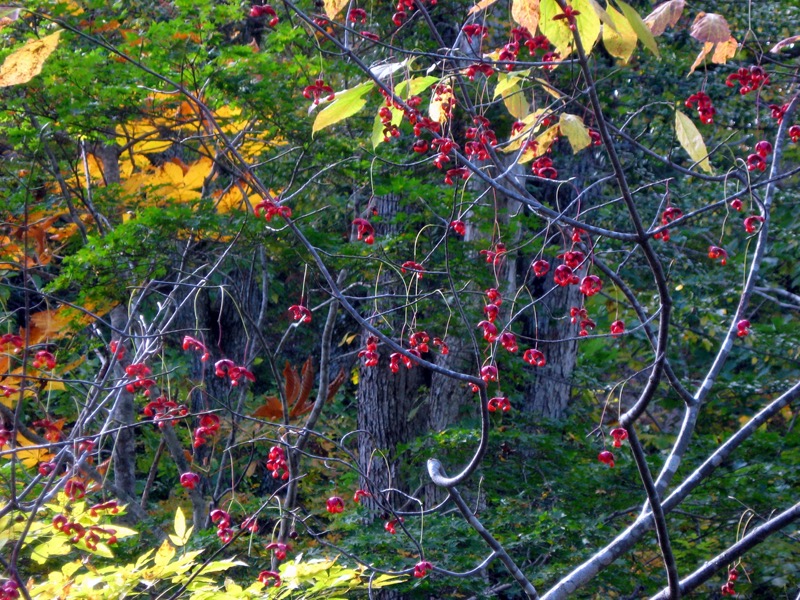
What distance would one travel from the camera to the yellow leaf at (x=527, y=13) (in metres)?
1.58

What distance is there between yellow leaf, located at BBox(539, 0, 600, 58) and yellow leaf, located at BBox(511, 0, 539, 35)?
0.04 ft

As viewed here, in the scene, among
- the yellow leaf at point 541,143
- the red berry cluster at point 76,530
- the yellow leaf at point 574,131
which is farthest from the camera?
the red berry cluster at point 76,530

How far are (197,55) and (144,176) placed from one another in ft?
3.93

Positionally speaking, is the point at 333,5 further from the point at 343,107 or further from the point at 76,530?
the point at 76,530

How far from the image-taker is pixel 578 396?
7.21 meters

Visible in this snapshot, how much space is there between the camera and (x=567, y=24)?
1532 millimetres

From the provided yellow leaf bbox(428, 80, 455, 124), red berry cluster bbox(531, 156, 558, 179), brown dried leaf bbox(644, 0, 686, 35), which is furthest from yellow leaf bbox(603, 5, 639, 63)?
red berry cluster bbox(531, 156, 558, 179)

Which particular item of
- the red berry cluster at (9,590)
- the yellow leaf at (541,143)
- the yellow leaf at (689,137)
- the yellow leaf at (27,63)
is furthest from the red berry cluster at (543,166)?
the red berry cluster at (9,590)

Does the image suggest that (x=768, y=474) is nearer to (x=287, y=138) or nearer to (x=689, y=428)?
(x=689, y=428)

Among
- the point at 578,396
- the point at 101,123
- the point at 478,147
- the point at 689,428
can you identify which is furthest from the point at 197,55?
the point at 578,396

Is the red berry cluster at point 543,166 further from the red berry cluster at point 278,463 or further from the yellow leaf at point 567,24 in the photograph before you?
the red berry cluster at point 278,463

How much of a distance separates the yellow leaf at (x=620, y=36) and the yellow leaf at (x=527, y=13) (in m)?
0.14

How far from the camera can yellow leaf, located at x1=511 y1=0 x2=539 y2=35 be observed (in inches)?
62.4

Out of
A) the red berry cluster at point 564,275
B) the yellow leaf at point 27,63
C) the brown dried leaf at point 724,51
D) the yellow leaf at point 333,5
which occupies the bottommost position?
the red berry cluster at point 564,275
